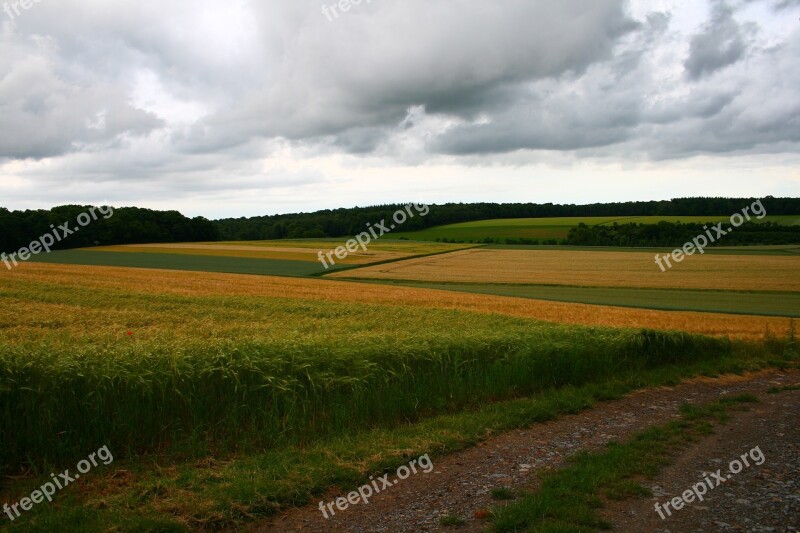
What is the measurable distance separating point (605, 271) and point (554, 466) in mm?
45435

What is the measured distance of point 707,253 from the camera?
195 ft

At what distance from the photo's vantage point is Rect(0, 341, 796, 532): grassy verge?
5852 mm

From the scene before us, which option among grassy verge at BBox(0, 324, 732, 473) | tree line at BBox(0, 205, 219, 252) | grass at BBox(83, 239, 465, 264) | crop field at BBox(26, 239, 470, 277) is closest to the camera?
grassy verge at BBox(0, 324, 732, 473)

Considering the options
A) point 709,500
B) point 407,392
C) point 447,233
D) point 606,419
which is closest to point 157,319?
point 407,392

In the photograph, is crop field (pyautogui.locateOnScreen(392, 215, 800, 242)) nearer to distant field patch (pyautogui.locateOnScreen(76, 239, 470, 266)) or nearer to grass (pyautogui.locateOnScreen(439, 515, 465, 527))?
distant field patch (pyautogui.locateOnScreen(76, 239, 470, 266))

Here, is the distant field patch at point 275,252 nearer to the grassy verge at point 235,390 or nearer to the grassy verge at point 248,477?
the grassy verge at point 235,390

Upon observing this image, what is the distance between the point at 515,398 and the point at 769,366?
8.29 m

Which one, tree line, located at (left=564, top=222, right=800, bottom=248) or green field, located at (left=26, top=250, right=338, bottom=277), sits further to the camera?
tree line, located at (left=564, top=222, right=800, bottom=248)

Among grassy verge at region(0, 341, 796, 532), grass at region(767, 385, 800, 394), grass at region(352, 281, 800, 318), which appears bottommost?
grass at region(352, 281, 800, 318)

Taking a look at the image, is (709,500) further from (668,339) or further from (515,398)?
(668,339)

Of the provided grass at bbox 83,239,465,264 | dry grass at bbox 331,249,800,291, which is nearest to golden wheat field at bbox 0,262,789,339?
dry grass at bbox 331,249,800,291

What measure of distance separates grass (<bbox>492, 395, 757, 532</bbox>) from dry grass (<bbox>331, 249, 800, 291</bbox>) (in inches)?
1383

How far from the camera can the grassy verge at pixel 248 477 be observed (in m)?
5.85

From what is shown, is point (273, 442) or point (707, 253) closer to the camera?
point (273, 442)
